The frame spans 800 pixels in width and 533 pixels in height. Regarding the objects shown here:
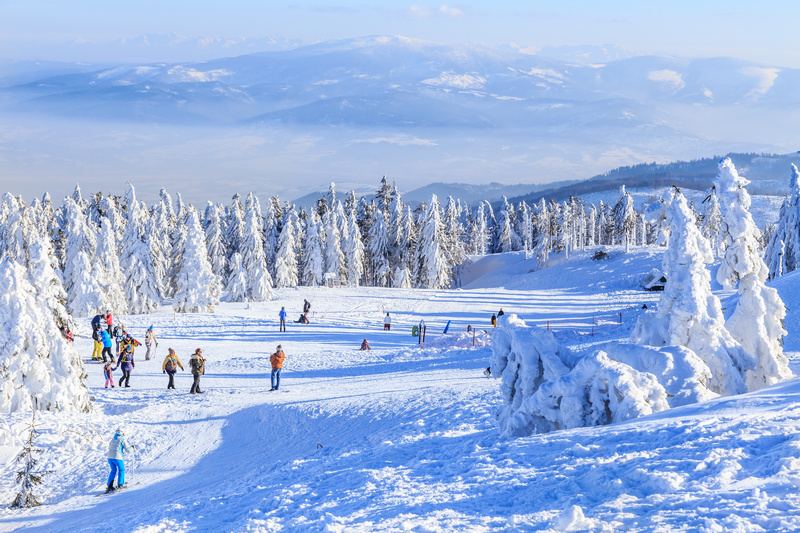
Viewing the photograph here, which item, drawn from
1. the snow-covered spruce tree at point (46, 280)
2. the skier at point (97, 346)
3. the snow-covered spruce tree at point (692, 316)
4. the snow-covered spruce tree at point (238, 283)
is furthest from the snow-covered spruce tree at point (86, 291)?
the snow-covered spruce tree at point (692, 316)

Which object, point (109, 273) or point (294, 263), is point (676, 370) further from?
point (294, 263)

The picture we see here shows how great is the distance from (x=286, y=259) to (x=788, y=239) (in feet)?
144

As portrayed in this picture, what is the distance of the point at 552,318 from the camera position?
4219 centimetres

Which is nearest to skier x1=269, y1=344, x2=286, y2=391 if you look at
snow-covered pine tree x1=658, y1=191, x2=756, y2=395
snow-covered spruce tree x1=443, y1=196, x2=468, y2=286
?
snow-covered pine tree x1=658, y1=191, x2=756, y2=395

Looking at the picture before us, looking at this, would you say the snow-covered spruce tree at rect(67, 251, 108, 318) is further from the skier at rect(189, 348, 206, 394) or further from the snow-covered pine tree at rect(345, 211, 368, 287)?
the snow-covered pine tree at rect(345, 211, 368, 287)

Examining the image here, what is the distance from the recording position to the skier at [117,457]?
1320 centimetres

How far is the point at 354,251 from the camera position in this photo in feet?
228

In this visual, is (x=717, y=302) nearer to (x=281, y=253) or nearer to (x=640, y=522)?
(x=640, y=522)

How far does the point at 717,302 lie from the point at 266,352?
19.8m

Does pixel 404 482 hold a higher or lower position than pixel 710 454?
lower

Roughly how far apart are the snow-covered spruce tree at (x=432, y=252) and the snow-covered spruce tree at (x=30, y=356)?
49989 mm

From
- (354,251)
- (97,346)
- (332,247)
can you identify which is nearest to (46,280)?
(97,346)

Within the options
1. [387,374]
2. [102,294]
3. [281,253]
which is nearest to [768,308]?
[387,374]

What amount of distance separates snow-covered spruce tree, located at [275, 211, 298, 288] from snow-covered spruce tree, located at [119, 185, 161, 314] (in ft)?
52.2
